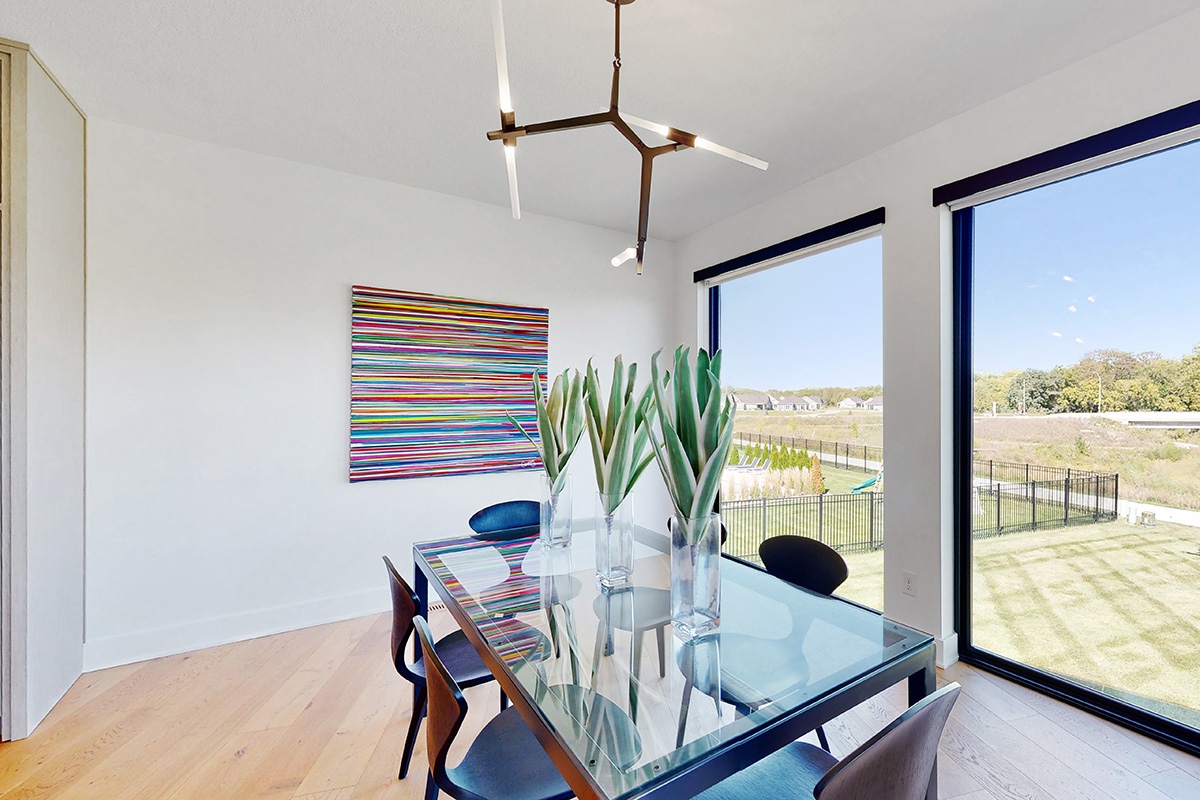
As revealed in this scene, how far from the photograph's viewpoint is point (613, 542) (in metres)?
1.58

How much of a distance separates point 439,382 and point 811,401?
232 cm

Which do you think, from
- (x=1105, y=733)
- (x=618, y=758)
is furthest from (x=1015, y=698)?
(x=618, y=758)

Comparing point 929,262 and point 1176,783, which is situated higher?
point 929,262

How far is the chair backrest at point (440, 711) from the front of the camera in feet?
3.25

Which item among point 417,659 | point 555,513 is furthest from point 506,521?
point 417,659

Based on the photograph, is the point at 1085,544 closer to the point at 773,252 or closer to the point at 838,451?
the point at 838,451

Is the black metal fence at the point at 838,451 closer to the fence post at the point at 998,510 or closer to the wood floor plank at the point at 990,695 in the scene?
the fence post at the point at 998,510

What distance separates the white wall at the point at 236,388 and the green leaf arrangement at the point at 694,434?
2.33 m

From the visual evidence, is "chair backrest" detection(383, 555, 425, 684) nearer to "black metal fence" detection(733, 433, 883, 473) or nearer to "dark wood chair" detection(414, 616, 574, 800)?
"dark wood chair" detection(414, 616, 574, 800)

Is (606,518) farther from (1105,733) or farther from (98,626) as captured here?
(98,626)

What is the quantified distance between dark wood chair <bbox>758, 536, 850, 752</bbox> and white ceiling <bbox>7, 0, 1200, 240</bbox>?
180 centimetres

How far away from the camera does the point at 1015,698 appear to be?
6.85ft

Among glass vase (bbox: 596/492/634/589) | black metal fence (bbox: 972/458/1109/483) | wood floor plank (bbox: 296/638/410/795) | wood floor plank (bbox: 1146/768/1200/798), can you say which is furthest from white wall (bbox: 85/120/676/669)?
wood floor plank (bbox: 1146/768/1200/798)

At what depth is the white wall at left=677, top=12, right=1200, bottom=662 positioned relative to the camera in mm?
1978
